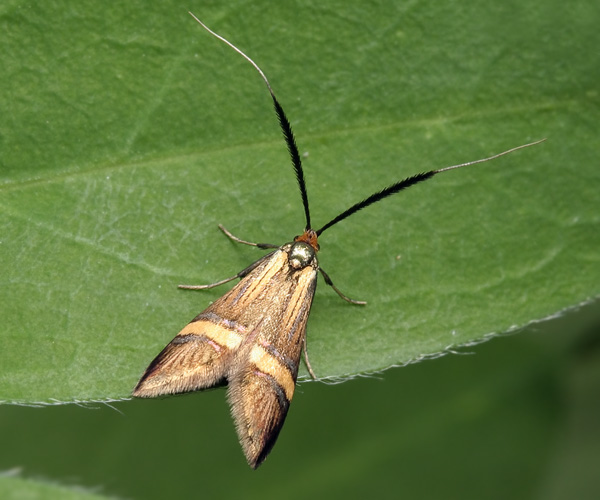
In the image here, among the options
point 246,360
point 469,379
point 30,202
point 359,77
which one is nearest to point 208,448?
point 246,360

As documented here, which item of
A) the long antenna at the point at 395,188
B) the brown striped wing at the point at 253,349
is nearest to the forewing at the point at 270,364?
the brown striped wing at the point at 253,349

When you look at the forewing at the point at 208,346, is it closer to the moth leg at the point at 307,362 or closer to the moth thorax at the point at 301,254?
the moth thorax at the point at 301,254

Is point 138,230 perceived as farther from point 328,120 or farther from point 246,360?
point 328,120

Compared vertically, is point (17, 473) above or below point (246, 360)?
below

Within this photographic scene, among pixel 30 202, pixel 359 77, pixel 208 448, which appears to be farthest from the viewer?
pixel 208 448

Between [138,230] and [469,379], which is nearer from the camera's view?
[138,230]

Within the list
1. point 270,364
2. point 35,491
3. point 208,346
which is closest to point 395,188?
point 270,364

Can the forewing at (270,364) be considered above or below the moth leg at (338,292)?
below

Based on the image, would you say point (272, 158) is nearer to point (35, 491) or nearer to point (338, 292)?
point (338, 292)

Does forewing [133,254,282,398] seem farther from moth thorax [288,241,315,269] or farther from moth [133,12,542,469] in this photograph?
moth thorax [288,241,315,269]
